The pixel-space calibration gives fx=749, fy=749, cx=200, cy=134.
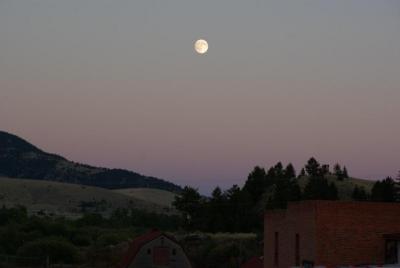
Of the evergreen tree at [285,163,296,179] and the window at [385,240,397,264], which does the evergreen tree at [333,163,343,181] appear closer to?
the evergreen tree at [285,163,296,179]

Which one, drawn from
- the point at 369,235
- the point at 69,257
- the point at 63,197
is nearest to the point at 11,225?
the point at 69,257

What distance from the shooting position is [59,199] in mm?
187250

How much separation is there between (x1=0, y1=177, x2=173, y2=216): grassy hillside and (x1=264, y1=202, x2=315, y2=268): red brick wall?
12988cm

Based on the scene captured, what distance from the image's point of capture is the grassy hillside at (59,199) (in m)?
178

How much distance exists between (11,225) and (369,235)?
69844 mm

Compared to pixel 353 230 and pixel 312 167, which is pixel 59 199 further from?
pixel 353 230

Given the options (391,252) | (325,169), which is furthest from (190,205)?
(391,252)

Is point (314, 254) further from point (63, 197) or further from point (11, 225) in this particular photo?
point (63, 197)

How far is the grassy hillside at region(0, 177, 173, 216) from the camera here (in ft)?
582

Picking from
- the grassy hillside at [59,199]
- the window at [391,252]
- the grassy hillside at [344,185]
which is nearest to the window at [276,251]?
the window at [391,252]

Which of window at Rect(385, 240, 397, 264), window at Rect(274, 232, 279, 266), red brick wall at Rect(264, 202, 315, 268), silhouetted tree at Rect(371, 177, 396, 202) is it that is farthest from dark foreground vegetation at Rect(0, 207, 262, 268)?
window at Rect(385, 240, 397, 264)

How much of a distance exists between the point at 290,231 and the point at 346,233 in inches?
157

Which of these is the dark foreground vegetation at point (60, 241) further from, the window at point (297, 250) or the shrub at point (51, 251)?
the window at point (297, 250)

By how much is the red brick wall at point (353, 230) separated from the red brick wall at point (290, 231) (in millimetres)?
579
